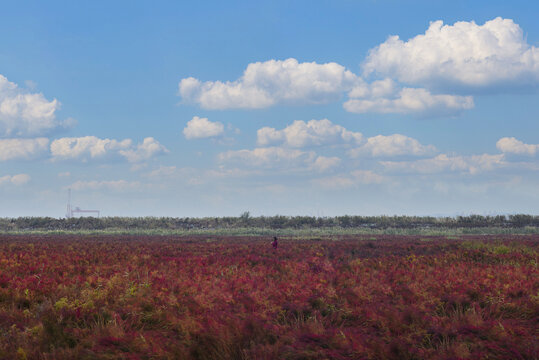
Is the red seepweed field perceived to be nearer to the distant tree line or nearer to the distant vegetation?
the distant vegetation

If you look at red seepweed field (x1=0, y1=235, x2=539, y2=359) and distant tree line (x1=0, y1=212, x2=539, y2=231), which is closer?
red seepweed field (x1=0, y1=235, x2=539, y2=359)

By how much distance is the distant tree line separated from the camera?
3684 inches

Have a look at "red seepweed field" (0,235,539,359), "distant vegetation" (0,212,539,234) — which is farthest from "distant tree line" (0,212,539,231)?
"red seepweed field" (0,235,539,359)

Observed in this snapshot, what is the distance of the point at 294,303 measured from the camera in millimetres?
11242

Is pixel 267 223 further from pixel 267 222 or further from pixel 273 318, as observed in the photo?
pixel 273 318

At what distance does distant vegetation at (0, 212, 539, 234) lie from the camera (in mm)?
92750

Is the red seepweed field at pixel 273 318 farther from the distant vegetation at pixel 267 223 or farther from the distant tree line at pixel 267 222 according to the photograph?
the distant tree line at pixel 267 222

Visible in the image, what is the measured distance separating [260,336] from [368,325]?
2397mm

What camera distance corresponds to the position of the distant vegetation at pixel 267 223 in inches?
3652

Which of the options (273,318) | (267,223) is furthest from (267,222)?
(273,318)

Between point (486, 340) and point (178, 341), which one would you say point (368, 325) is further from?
point (178, 341)

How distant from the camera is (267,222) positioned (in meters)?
98.9

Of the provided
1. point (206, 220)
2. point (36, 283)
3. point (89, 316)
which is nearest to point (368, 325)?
point (89, 316)

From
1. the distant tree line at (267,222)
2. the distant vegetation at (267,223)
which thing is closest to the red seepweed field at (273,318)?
the distant vegetation at (267,223)
